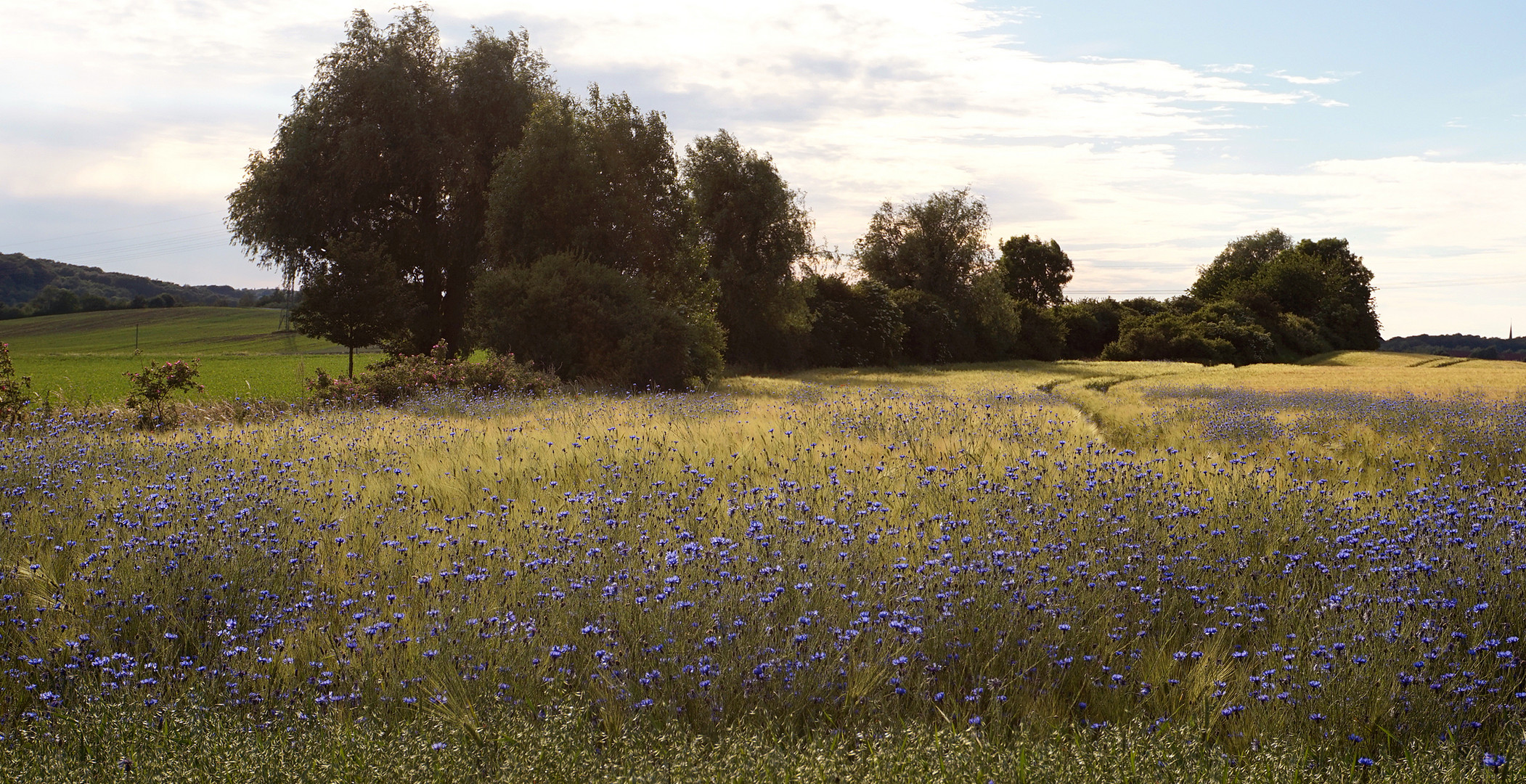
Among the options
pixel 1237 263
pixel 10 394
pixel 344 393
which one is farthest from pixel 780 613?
pixel 1237 263

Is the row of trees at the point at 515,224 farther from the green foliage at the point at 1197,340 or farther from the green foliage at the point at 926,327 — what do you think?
the green foliage at the point at 1197,340

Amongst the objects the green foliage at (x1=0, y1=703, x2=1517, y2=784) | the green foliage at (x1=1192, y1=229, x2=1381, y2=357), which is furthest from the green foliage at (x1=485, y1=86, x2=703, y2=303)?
the green foliage at (x1=1192, y1=229, x2=1381, y2=357)

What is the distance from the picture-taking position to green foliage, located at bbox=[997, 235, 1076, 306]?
62.7m

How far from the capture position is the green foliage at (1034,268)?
62.7 meters

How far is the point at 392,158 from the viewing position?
26.0 meters

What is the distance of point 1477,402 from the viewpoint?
15.0m

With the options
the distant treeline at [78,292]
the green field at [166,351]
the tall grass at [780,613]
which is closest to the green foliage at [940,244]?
the green field at [166,351]

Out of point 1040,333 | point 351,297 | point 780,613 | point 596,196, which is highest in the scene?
point 596,196

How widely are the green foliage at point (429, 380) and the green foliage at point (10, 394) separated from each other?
4.07 meters

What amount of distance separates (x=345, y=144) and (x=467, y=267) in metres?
4.63

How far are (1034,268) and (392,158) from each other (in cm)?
4694

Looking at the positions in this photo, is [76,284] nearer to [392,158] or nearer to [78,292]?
[78,292]

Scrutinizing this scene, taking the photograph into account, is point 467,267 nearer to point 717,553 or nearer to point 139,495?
point 139,495

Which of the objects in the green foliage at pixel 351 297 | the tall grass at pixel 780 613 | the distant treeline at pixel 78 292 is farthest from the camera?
the distant treeline at pixel 78 292
